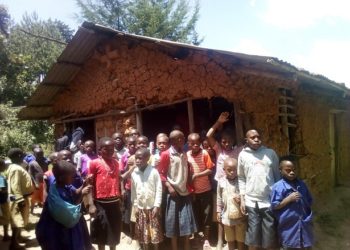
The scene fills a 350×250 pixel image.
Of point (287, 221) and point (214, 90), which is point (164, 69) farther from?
point (287, 221)

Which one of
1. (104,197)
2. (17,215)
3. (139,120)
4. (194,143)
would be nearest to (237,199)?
(194,143)

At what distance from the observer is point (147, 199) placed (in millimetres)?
4449

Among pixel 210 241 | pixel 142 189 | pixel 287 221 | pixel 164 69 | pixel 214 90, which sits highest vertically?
pixel 164 69

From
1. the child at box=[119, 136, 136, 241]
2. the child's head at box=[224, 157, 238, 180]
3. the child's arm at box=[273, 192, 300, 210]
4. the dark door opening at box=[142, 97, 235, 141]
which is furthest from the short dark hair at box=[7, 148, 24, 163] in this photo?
the child's arm at box=[273, 192, 300, 210]

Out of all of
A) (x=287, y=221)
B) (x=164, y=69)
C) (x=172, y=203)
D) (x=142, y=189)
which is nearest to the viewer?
(x=287, y=221)

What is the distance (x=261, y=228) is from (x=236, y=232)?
0.42 m

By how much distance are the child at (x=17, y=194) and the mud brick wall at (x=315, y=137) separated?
4.88m

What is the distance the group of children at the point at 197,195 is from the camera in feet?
13.1

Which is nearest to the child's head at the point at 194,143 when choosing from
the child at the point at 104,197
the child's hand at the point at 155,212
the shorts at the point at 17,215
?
the child's hand at the point at 155,212

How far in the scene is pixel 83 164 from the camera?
598 centimetres

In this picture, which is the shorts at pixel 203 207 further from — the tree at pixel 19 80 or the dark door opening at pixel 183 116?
the tree at pixel 19 80

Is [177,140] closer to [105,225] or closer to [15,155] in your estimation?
[105,225]

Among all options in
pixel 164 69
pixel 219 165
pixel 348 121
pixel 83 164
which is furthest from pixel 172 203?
pixel 348 121

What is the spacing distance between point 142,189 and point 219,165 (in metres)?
1.18
